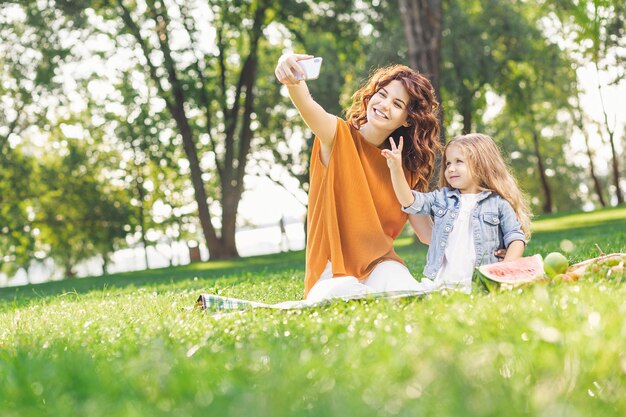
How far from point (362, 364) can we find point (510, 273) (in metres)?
2.45

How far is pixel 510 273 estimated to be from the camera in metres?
4.84

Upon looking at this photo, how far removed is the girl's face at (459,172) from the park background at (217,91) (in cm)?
473

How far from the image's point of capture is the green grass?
212cm

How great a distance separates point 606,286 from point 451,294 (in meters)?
0.83

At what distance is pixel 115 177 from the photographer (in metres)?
42.2

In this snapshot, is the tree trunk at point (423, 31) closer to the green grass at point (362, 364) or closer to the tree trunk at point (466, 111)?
the green grass at point (362, 364)

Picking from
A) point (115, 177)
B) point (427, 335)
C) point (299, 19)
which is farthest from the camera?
point (115, 177)

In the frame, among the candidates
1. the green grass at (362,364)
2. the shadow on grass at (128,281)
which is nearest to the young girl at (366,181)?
the green grass at (362,364)

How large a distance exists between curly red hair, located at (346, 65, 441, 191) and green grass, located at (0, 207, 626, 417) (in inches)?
77.9

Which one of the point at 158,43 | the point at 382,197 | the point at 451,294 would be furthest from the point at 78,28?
the point at 451,294

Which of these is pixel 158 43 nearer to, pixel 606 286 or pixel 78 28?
pixel 78 28

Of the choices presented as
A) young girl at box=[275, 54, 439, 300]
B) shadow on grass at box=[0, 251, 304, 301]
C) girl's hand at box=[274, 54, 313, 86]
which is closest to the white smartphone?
girl's hand at box=[274, 54, 313, 86]

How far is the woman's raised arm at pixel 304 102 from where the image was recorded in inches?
194

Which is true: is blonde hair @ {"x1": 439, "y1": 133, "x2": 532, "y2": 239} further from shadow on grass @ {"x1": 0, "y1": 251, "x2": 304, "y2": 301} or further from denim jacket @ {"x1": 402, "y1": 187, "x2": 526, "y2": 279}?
shadow on grass @ {"x1": 0, "y1": 251, "x2": 304, "y2": 301}
